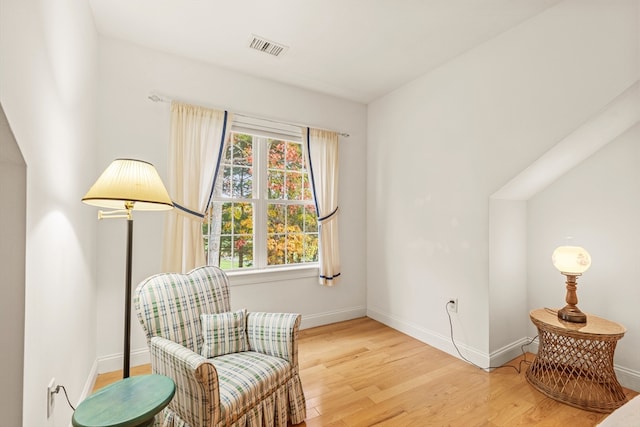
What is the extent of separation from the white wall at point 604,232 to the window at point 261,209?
229 cm

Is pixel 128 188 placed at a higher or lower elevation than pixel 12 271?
higher

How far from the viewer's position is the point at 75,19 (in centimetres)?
177

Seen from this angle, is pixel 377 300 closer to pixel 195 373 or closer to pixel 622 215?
pixel 622 215

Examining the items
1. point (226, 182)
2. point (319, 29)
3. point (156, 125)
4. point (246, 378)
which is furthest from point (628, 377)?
point (156, 125)

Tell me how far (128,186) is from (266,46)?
180 cm

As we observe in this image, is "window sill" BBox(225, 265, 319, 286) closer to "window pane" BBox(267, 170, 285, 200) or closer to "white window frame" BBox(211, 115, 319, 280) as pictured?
"white window frame" BBox(211, 115, 319, 280)

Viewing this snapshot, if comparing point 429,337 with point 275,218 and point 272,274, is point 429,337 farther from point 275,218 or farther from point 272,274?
point 275,218

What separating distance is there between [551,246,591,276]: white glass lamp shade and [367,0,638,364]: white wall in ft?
1.62

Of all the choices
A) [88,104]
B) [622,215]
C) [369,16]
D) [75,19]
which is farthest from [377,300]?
[75,19]

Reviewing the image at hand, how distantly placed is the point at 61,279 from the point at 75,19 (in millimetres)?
1507

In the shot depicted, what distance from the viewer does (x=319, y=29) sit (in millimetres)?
2385

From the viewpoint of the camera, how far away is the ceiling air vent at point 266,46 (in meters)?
2.50

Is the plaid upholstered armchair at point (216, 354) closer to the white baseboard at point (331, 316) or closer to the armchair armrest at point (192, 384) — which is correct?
the armchair armrest at point (192, 384)

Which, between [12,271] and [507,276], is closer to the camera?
[12,271]
